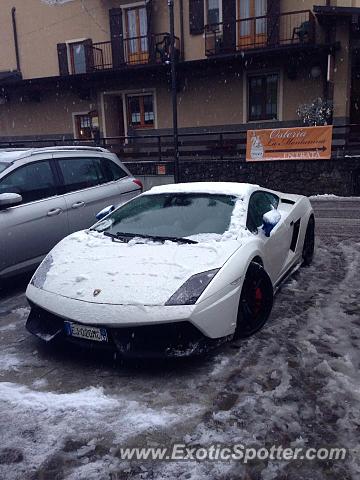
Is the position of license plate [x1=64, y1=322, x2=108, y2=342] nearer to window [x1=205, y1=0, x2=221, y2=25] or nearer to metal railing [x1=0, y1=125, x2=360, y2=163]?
metal railing [x1=0, y1=125, x2=360, y2=163]

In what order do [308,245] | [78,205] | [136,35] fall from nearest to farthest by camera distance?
[78,205] → [308,245] → [136,35]

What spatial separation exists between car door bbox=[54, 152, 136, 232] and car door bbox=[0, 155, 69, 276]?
151 mm

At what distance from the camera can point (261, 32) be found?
16.3 meters

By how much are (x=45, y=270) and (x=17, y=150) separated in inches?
102

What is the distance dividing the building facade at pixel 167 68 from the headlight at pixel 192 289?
412 inches

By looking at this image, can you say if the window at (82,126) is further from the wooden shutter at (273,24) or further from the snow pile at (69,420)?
the snow pile at (69,420)

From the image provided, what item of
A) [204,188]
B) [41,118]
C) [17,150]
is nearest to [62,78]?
[41,118]

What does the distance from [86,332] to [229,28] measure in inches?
639

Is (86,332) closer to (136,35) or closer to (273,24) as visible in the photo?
(273,24)

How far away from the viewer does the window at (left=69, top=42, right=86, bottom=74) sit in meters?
19.9

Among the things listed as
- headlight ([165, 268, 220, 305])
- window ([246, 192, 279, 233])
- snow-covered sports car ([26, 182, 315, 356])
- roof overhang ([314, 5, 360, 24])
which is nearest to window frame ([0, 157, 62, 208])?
snow-covered sports car ([26, 182, 315, 356])

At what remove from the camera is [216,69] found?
1750 centimetres

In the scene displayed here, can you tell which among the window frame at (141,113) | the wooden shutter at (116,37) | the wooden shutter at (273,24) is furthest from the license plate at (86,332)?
the wooden shutter at (116,37)

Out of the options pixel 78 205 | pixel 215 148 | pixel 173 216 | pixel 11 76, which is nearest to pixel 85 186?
pixel 78 205
